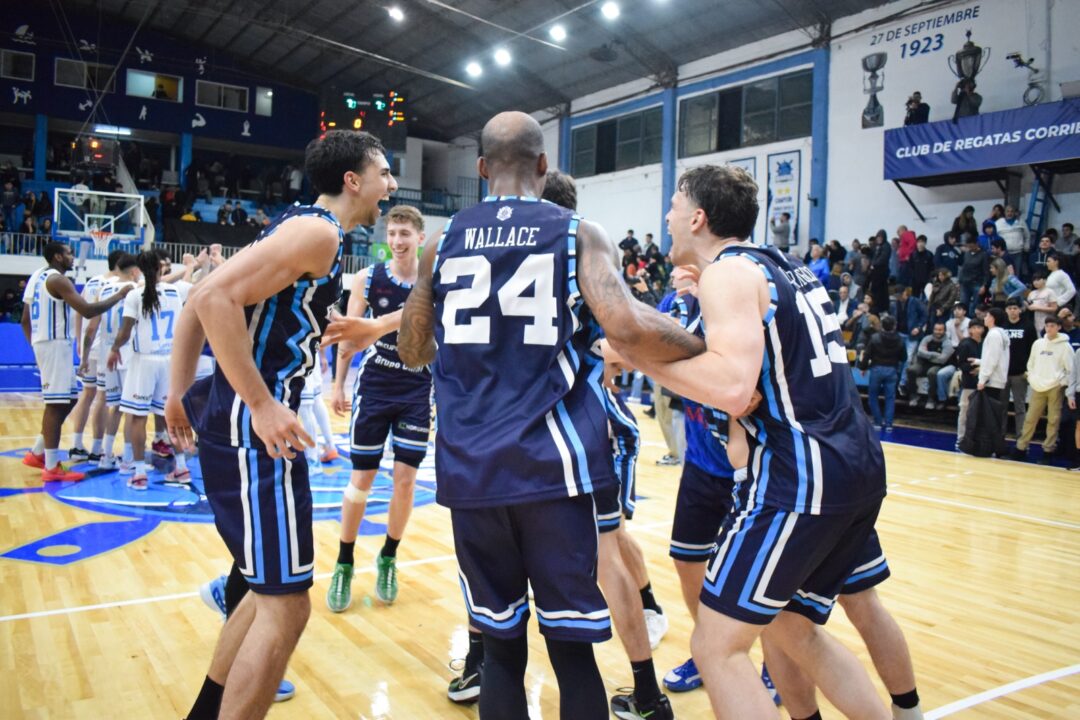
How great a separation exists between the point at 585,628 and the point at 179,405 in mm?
1654

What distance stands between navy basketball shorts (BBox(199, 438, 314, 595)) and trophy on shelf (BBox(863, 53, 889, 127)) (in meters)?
17.3

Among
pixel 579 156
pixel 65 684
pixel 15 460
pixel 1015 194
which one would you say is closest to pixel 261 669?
pixel 65 684

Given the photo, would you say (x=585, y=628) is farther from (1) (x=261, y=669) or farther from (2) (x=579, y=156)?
(2) (x=579, y=156)

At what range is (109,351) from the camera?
7672 millimetres

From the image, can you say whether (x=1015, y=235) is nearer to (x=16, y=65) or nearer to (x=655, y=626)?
(x=655, y=626)

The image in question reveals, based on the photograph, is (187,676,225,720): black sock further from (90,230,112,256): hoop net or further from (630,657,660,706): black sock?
(90,230,112,256): hoop net

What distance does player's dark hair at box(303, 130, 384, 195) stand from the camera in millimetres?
2828

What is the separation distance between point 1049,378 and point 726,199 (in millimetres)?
9982

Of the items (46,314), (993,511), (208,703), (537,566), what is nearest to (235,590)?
(208,703)

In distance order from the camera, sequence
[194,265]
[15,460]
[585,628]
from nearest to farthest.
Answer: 1. [585,628]
2. [15,460]
3. [194,265]

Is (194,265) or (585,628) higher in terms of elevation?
(194,265)

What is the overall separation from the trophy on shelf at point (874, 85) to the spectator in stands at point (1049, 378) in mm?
7858

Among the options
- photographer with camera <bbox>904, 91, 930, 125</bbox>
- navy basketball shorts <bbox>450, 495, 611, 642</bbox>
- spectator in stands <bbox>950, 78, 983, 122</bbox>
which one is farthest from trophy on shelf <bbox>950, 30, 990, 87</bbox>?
navy basketball shorts <bbox>450, 495, 611, 642</bbox>

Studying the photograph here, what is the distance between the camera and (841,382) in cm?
233
